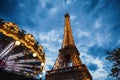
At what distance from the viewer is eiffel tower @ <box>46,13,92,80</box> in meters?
39.9

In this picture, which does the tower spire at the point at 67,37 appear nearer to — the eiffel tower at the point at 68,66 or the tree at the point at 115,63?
the eiffel tower at the point at 68,66

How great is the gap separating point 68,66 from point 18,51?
34032 millimetres

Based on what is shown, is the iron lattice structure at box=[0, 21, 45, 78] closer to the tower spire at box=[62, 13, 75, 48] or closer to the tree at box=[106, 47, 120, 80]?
the tree at box=[106, 47, 120, 80]

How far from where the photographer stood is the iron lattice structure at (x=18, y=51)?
9227 mm

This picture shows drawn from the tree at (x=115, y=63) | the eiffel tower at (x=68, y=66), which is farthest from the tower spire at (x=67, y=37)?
the tree at (x=115, y=63)

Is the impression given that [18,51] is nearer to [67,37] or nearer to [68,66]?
[68,66]

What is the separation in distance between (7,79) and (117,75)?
931cm

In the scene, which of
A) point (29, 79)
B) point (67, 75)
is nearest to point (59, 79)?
point (67, 75)

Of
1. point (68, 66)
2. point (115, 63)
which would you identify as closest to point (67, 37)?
point (68, 66)

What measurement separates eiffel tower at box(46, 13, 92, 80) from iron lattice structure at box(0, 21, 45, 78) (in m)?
27.3

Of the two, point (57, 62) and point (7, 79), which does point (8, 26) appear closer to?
point (7, 79)

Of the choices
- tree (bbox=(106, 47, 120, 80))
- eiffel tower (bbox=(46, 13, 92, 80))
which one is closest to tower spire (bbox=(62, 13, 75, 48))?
eiffel tower (bbox=(46, 13, 92, 80))

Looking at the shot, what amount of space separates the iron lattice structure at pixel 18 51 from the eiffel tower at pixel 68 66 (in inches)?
1076

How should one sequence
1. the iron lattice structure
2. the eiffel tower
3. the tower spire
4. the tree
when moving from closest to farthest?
the iron lattice structure → the tree → the eiffel tower → the tower spire
